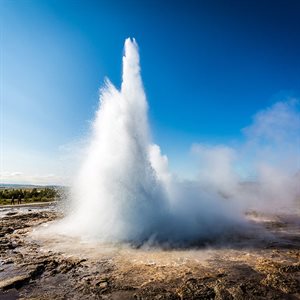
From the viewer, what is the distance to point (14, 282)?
7379mm

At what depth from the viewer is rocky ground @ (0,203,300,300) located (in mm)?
6703

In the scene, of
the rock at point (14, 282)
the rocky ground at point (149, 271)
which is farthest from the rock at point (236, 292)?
the rock at point (14, 282)

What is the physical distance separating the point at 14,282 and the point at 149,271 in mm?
3616

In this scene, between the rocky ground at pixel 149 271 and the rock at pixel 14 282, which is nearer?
the rocky ground at pixel 149 271

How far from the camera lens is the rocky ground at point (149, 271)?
6.70 metres

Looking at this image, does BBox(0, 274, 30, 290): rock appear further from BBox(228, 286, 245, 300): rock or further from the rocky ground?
BBox(228, 286, 245, 300): rock

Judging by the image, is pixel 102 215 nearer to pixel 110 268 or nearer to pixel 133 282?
pixel 110 268

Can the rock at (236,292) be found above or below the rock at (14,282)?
above

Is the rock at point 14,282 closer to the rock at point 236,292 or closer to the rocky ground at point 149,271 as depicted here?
the rocky ground at point 149,271

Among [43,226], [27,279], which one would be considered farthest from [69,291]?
[43,226]

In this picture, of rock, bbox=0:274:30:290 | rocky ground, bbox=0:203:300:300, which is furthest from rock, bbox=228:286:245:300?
rock, bbox=0:274:30:290

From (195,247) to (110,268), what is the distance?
3856 mm

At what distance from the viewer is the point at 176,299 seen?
6344mm

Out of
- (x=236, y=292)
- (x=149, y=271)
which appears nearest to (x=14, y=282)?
(x=149, y=271)
